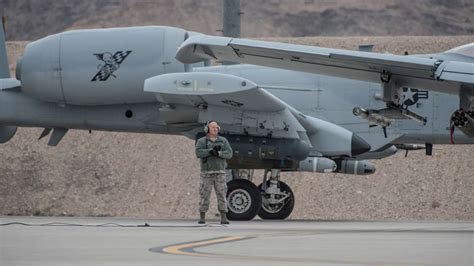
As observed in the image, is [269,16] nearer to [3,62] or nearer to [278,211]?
[3,62]

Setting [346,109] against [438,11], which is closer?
[346,109]

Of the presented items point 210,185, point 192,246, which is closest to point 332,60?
point 210,185

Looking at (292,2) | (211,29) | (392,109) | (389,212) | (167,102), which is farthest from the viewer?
(292,2)

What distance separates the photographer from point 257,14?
6184 centimetres

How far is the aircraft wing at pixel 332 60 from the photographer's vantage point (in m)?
21.3

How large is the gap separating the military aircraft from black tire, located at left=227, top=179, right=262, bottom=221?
18mm

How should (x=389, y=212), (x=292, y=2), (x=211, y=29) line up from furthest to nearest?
(x=292, y=2) < (x=211, y=29) < (x=389, y=212)

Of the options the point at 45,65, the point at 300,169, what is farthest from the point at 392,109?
the point at 45,65

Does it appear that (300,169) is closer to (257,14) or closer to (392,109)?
(392,109)

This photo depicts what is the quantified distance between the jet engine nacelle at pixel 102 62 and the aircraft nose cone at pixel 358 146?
344 centimetres

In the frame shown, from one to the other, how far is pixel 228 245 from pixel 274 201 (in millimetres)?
10048

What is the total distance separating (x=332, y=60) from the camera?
72.7ft

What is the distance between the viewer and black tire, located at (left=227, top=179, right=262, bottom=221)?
25500mm

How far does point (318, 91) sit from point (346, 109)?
69cm
